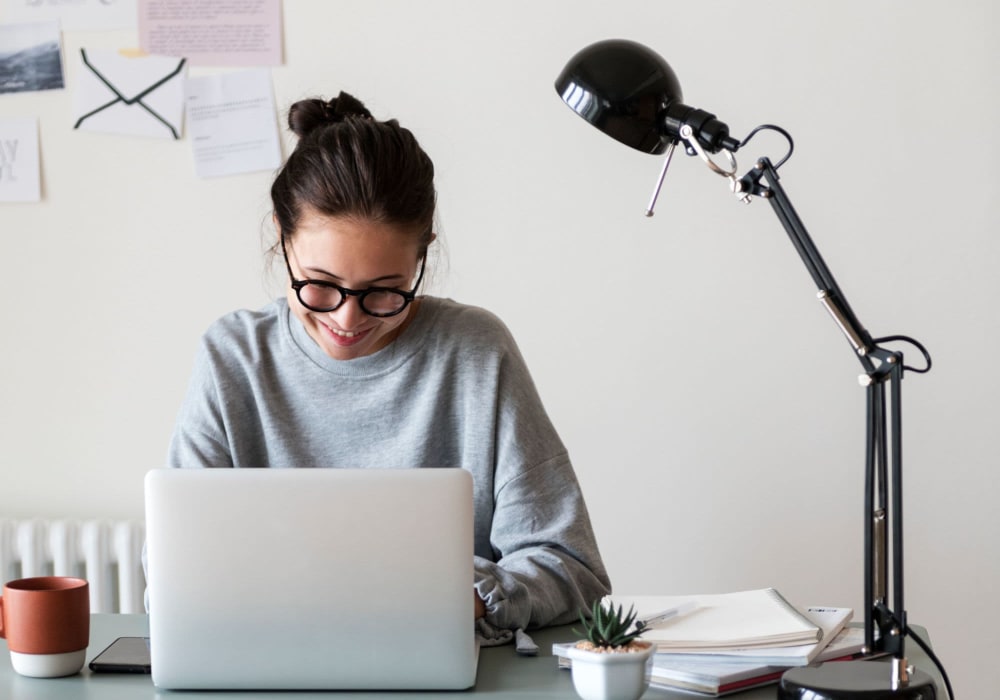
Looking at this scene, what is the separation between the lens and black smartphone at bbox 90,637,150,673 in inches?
41.6

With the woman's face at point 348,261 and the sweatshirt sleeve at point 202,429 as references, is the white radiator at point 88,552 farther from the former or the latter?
the woman's face at point 348,261

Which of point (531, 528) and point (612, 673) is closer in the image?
point (612, 673)

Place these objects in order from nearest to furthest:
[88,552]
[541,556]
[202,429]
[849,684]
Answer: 1. [849,684]
2. [541,556]
3. [202,429]
4. [88,552]

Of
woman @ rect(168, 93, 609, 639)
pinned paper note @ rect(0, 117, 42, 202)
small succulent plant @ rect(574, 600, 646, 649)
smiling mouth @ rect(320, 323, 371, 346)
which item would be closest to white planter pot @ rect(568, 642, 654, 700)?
small succulent plant @ rect(574, 600, 646, 649)

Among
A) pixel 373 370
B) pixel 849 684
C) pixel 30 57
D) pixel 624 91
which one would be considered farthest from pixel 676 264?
pixel 30 57

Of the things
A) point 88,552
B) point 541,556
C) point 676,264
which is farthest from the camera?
point 88,552

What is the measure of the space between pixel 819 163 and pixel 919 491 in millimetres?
579

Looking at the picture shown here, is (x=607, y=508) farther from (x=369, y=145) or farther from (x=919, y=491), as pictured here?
(x=369, y=145)

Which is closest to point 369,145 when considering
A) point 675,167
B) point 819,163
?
point 675,167

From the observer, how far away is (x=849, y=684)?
890 mm

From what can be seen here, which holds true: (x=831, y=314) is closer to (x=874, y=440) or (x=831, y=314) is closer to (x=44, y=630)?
(x=874, y=440)

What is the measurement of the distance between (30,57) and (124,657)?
1.46m

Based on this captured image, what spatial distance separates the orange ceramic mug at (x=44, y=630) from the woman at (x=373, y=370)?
347 mm

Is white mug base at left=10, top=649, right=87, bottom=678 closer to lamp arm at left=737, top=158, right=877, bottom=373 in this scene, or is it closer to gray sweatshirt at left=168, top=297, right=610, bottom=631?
gray sweatshirt at left=168, top=297, right=610, bottom=631
